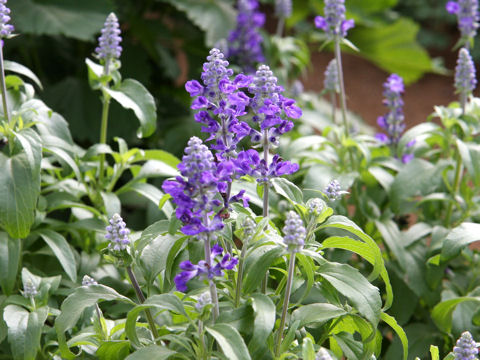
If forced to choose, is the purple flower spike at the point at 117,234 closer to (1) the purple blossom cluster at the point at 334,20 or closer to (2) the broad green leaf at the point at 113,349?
(2) the broad green leaf at the point at 113,349

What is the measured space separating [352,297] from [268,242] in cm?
35

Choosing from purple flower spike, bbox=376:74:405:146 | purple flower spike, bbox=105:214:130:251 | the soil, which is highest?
purple flower spike, bbox=376:74:405:146

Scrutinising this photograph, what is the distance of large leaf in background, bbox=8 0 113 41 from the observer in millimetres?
4586

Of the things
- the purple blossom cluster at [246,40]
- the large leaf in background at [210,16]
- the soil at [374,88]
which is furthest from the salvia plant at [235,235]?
the soil at [374,88]

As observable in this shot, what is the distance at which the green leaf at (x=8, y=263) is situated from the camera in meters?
2.72

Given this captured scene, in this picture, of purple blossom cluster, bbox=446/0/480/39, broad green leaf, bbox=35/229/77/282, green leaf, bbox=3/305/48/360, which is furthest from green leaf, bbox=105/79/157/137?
purple blossom cluster, bbox=446/0/480/39

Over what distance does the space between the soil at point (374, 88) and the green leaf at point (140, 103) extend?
194 inches

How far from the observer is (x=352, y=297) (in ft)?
7.04

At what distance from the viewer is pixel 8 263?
9.00ft

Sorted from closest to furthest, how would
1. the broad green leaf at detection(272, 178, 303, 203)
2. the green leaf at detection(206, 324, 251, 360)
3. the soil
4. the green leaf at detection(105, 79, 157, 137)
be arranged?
1. the green leaf at detection(206, 324, 251, 360)
2. the broad green leaf at detection(272, 178, 303, 203)
3. the green leaf at detection(105, 79, 157, 137)
4. the soil

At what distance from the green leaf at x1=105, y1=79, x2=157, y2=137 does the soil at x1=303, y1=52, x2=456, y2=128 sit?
4.94 metres

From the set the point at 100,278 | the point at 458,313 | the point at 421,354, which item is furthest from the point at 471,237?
the point at 100,278

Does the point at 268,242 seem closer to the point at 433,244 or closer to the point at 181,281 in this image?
the point at 181,281

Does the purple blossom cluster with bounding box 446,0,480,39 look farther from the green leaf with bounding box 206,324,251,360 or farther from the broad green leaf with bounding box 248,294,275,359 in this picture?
the green leaf with bounding box 206,324,251,360
